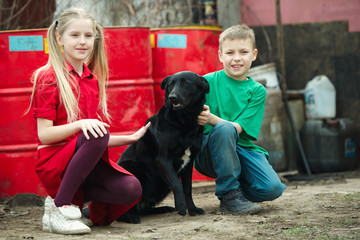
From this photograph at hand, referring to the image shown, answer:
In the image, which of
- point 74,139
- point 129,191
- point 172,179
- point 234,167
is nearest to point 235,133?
point 234,167

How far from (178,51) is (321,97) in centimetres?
205

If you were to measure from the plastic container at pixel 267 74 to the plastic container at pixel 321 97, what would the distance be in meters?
0.44

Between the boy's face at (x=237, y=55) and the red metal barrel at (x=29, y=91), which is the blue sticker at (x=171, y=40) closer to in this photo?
the red metal barrel at (x=29, y=91)

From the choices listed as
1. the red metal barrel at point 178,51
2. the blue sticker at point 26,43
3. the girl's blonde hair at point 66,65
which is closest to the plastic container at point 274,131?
the red metal barrel at point 178,51

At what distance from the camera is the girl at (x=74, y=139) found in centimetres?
246

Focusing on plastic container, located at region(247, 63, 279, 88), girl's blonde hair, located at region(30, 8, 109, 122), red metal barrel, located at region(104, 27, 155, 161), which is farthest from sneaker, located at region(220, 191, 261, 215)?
plastic container, located at region(247, 63, 279, 88)

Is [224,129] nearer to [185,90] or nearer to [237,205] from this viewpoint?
[185,90]

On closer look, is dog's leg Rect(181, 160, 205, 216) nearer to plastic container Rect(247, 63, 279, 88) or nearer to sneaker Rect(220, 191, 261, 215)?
sneaker Rect(220, 191, 261, 215)

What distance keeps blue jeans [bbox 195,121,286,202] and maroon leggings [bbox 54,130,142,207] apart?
549 mm

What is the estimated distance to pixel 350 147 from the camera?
19.2ft

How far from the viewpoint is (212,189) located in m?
4.30

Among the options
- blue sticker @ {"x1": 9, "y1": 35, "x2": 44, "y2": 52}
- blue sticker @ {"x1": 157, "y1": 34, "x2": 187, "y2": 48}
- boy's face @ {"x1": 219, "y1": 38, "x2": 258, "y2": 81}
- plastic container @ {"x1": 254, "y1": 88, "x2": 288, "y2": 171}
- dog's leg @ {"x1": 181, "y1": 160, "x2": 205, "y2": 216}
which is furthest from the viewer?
plastic container @ {"x1": 254, "y1": 88, "x2": 288, "y2": 171}

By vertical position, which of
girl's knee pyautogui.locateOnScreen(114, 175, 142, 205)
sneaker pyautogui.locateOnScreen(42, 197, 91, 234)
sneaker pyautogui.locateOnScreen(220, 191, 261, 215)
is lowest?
sneaker pyautogui.locateOnScreen(220, 191, 261, 215)

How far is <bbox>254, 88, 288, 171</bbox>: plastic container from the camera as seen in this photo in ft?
17.7
